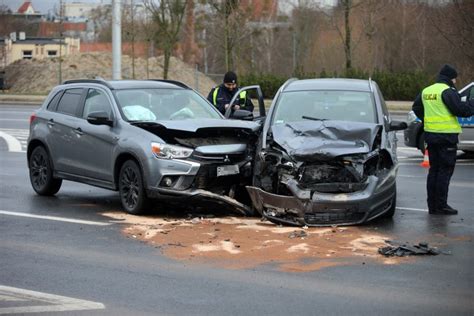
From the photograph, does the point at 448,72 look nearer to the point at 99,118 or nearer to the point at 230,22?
the point at 99,118

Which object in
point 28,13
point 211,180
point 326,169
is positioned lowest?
point 211,180

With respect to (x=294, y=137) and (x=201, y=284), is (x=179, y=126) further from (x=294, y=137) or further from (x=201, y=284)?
(x=201, y=284)

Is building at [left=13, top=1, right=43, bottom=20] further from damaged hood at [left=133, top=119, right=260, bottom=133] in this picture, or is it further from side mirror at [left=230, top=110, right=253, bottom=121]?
damaged hood at [left=133, top=119, right=260, bottom=133]

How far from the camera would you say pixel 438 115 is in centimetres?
1130

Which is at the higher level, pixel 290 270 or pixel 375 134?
pixel 375 134

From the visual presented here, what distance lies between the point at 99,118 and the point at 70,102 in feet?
4.82

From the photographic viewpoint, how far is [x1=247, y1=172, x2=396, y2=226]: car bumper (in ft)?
32.8

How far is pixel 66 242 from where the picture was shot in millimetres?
9453

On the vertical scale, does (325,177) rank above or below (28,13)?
below

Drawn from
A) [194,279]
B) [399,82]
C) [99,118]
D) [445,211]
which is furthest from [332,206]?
[399,82]

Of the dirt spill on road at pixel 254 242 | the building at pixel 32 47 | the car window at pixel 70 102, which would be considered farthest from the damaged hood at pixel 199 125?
the building at pixel 32 47

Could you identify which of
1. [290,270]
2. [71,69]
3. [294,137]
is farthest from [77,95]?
[71,69]

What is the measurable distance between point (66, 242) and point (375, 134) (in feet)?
12.6

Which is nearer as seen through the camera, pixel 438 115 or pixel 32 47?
pixel 438 115
